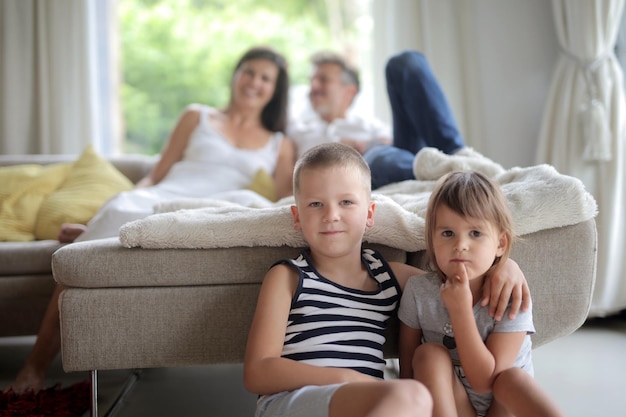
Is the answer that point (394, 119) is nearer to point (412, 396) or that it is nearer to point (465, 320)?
point (465, 320)

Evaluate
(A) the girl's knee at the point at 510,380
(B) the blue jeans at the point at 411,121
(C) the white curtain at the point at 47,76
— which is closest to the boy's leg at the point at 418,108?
(B) the blue jeans at the point at 411,121

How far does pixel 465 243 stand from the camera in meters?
1.32

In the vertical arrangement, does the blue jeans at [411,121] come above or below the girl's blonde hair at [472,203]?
above

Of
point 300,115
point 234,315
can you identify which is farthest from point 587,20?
point 234,315

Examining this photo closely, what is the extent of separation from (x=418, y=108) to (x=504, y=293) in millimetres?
1151

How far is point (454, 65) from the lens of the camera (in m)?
3.34

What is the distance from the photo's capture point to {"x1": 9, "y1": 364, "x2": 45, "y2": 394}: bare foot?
188 centimetres

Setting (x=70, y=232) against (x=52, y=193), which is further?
(x=52, y=193)

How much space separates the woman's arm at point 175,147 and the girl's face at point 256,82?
23cm

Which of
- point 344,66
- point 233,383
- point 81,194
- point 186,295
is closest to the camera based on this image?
point 186,295

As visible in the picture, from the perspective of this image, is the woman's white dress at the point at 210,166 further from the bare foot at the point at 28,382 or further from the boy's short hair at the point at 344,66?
the bare foot at the point at 28,382

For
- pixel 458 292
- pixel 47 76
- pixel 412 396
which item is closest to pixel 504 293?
pixel 458 292

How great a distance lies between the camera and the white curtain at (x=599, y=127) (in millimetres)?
2633

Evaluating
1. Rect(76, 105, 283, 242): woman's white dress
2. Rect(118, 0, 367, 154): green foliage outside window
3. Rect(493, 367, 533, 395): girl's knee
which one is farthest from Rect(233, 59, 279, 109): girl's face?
Rect(118, 0, 367, 154): green foliage outside window
